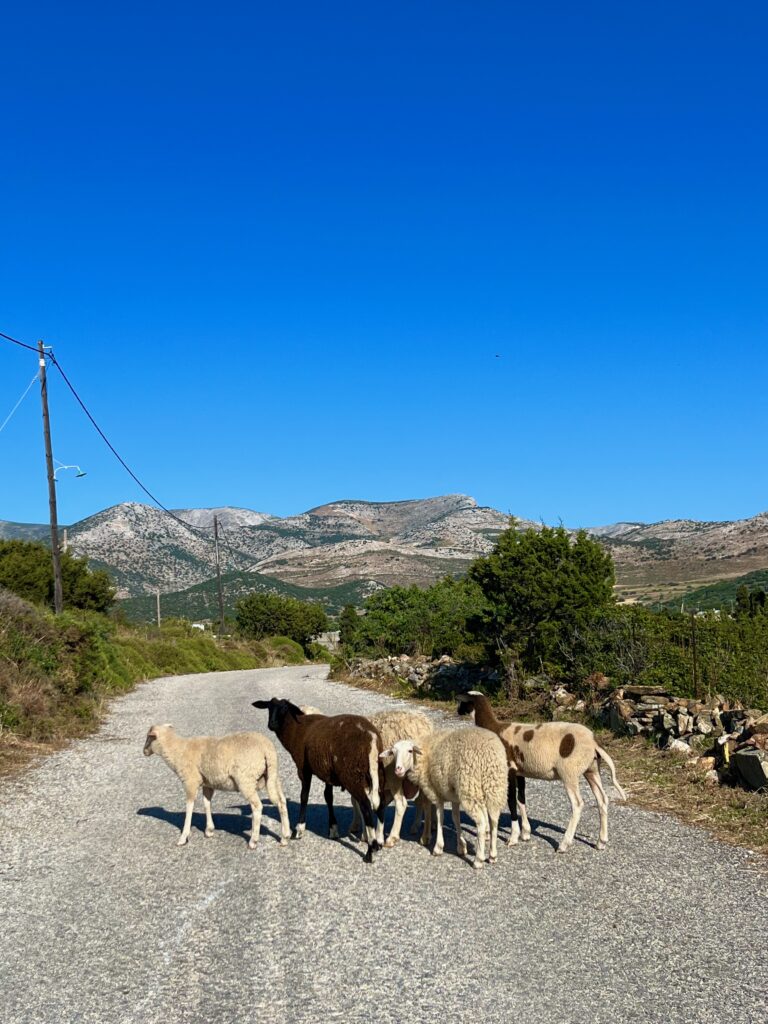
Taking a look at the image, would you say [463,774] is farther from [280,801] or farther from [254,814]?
[254,814]

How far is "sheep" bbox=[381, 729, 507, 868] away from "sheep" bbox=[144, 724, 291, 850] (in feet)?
4.51

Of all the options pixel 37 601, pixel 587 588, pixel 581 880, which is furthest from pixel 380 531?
pixel 581 880

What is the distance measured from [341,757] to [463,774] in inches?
57.5

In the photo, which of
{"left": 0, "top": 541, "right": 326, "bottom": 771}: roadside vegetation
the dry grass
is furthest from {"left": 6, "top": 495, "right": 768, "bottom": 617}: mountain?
the dry grass

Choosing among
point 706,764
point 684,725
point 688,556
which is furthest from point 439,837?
point 688,556

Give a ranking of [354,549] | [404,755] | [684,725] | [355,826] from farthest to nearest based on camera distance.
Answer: [354,549] < [684,725] < [355,826] < [404,755]

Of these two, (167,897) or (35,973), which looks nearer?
(35,973)

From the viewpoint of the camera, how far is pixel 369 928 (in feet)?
22.0

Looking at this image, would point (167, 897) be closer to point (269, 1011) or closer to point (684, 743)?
point (269, 1011)

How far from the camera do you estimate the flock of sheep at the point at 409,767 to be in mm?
8531

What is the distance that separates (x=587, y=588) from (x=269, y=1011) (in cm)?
1623

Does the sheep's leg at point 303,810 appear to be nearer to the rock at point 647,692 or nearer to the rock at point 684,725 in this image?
the rock at point 684,725

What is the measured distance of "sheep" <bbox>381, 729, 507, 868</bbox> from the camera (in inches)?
331

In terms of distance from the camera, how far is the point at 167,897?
7602mm
